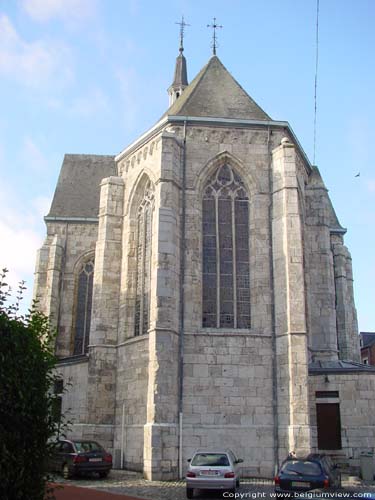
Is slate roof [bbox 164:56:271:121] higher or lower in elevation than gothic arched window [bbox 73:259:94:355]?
higher

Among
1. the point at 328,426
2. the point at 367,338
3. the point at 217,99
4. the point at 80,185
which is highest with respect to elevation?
the point at 80,185

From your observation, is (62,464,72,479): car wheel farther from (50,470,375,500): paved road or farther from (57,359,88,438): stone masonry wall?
(57,359,88,438): stone masonry wall

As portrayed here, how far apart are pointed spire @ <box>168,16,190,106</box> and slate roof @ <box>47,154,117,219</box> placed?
10060mm

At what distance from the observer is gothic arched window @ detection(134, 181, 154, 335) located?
60.8 feet

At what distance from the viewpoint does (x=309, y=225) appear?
69.3 ft

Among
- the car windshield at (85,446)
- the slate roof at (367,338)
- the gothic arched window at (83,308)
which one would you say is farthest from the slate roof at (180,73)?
the car windshield at (85,446)

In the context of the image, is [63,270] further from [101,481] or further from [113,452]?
[101,481]

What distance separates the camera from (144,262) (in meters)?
19.2

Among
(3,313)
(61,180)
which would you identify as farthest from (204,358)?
(61,180)

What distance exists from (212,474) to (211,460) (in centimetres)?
40

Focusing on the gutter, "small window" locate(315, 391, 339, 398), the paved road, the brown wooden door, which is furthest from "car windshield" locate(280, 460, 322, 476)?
the gutter

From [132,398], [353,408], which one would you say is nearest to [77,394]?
[132,398]

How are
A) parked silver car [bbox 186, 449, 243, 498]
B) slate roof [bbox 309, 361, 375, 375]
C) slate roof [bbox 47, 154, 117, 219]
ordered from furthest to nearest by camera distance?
slate roof [bbox 47, 154, 117, 219] < slate roof [bbox 309, 361, 375, 375] < parked silver car [bbox 186, 449, 243, 498]

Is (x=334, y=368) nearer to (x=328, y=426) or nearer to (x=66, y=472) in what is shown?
(x=328, y=426)
